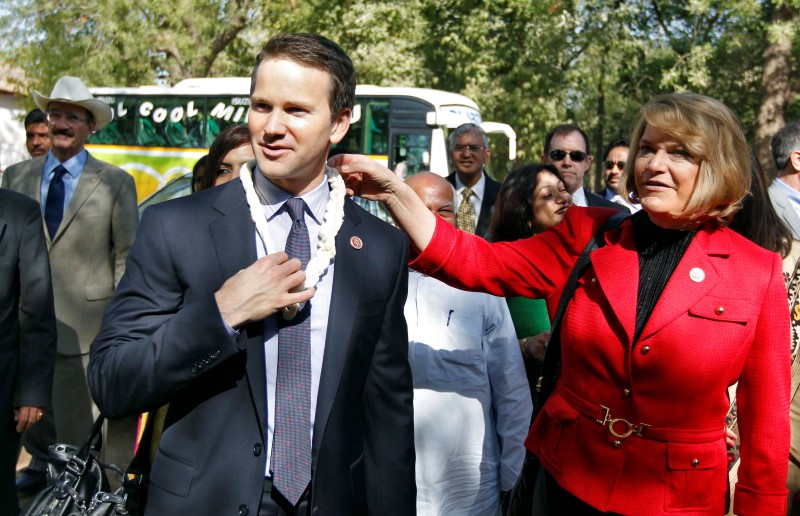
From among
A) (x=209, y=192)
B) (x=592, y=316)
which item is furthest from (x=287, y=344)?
(x=592, y=316)

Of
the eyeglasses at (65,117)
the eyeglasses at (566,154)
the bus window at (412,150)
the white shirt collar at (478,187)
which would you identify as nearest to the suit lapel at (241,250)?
the eyeglasses at (65,117)

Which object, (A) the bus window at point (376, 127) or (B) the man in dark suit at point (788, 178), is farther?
(A) the bus window at point (376, 127)

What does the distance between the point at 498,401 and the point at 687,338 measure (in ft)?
4.28

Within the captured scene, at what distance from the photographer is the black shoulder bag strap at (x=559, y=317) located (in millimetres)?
2805

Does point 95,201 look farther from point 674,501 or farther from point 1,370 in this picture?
point 674,501

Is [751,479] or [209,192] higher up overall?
[209,192]

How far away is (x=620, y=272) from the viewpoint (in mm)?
2689

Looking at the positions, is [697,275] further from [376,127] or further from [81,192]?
[376,127]

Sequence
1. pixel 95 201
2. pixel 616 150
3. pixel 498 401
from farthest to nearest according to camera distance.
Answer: pixel 616 150
pixel 95 201
pixel 498 401

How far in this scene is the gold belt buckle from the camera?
102 inches

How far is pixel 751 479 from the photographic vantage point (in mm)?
2611

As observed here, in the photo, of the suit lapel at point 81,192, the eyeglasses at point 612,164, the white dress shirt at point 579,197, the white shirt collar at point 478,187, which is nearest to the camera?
the suit lapel at point 81,192

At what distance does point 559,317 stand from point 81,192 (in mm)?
3817

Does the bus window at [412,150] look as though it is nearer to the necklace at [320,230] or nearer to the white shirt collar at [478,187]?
the white shirt collar at [478,187]
